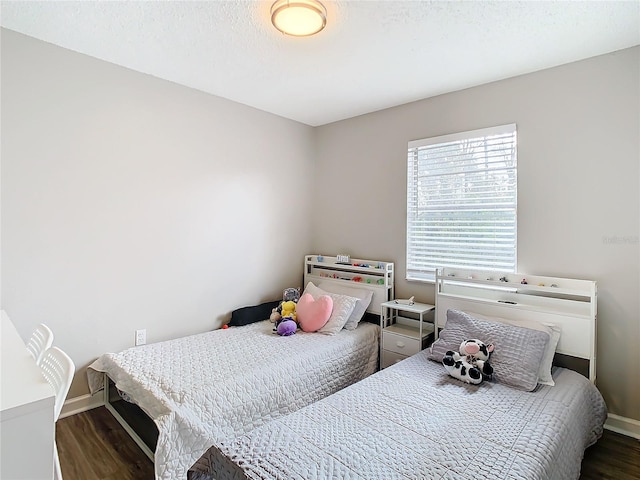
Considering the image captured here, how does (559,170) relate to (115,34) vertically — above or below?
below

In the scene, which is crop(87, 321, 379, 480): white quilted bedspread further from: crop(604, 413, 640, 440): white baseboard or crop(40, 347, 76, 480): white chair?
crop(604, 413, 640, 440): white baseboard

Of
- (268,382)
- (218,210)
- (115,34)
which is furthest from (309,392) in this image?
(115,34)

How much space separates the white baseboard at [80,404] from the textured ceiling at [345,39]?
8.10 feet

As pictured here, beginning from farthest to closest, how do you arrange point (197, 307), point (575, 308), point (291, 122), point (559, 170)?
1. point (291, 122)
2. point (197, 307)
3. point (559, 170)
4. point (575, 308)

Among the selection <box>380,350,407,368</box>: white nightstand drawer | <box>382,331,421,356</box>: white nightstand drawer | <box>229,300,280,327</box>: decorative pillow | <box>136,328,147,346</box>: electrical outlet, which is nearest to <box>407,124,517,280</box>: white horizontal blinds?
<box>382,331,421,356</box>: white nightstand drawer

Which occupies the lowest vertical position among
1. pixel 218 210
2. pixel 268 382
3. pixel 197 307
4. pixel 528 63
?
pixel 268 382

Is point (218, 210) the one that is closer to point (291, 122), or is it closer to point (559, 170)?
point (291, 122)

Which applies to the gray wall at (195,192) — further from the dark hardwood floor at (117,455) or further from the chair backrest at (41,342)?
the chair backrest at (41,342)

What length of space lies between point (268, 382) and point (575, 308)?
6.83 feet

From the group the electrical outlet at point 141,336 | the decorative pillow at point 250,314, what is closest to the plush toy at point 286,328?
the decorative pillow at point 250,314

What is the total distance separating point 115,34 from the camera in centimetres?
221

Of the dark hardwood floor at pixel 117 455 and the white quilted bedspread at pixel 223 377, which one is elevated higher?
the white quilted bedspread at pixel 223 377

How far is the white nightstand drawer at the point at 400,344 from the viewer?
287 centimetres

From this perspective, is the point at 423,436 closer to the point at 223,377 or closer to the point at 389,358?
the point at 223,377
